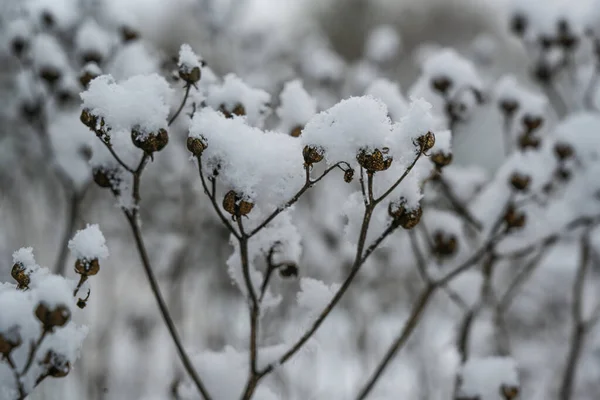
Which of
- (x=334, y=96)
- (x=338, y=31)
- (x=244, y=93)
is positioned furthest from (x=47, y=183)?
(x=338, y=31)

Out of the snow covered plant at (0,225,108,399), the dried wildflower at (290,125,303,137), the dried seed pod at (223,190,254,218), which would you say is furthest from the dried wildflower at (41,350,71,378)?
the dried wildflower at (290,125,303,137)

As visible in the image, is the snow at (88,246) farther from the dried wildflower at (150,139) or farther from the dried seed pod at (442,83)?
the dried seed pod at (442,83)

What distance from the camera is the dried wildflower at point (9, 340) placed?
908mm

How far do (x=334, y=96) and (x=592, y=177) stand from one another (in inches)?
90.5

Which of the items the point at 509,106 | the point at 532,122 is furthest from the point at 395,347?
the point at 509,106

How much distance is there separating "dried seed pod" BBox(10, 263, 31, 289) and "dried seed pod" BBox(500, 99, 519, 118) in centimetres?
167

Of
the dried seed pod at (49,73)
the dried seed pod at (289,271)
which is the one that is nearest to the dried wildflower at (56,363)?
the dried seed pod at (289,271)

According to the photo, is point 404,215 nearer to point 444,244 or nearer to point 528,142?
point 444,244

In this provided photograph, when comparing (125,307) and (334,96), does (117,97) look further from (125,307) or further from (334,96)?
(125,307)

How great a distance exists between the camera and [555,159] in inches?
75.5

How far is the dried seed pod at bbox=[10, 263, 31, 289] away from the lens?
1.02 metres

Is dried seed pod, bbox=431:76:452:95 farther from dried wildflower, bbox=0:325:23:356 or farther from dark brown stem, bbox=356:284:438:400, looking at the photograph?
dried wildflower, bbox=0:325:23:356

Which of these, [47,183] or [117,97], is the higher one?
[47,183]

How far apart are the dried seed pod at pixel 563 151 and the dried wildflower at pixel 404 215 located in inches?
39.2
